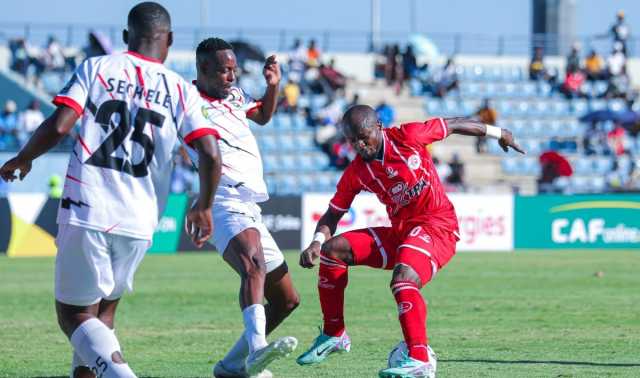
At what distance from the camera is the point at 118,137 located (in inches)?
255

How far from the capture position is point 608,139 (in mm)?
37344

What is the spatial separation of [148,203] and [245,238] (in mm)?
2163

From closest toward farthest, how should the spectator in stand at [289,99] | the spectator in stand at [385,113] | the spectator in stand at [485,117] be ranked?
the spectator in stand at [385,113] < the spectator in stand at [485,117] < the spectator in stand at [289,99]

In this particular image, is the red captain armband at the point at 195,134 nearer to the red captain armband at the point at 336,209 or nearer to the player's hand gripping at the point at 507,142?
the red captain armband at the point at 336,209

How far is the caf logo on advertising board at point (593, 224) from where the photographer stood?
2812cm

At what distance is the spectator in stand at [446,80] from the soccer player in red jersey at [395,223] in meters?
30.5

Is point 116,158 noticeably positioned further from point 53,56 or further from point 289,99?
point 53,56

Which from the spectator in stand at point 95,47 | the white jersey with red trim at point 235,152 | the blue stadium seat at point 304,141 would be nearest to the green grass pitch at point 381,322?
the white jersey with red trim at point 235,152

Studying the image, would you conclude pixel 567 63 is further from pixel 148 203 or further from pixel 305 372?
pixel 148 203

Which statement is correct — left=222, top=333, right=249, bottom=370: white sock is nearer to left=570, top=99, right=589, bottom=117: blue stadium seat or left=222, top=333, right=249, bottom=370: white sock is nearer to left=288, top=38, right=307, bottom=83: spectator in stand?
left=288, top=38, right=307, bottom=83: spectator in stand

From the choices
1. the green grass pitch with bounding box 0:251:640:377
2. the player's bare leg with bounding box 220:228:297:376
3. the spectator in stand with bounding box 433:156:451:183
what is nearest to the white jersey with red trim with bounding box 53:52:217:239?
the player's bare leg with bounding box 220:228:297:376

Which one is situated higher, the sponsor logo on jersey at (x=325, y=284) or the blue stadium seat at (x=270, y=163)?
the sponsor logo on jersey at (x=325, y=284)

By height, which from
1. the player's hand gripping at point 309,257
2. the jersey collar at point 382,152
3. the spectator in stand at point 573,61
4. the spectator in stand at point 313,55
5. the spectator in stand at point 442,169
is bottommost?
the spectator in stand at point 442,169

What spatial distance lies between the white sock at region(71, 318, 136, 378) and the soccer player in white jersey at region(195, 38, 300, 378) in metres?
1.84
